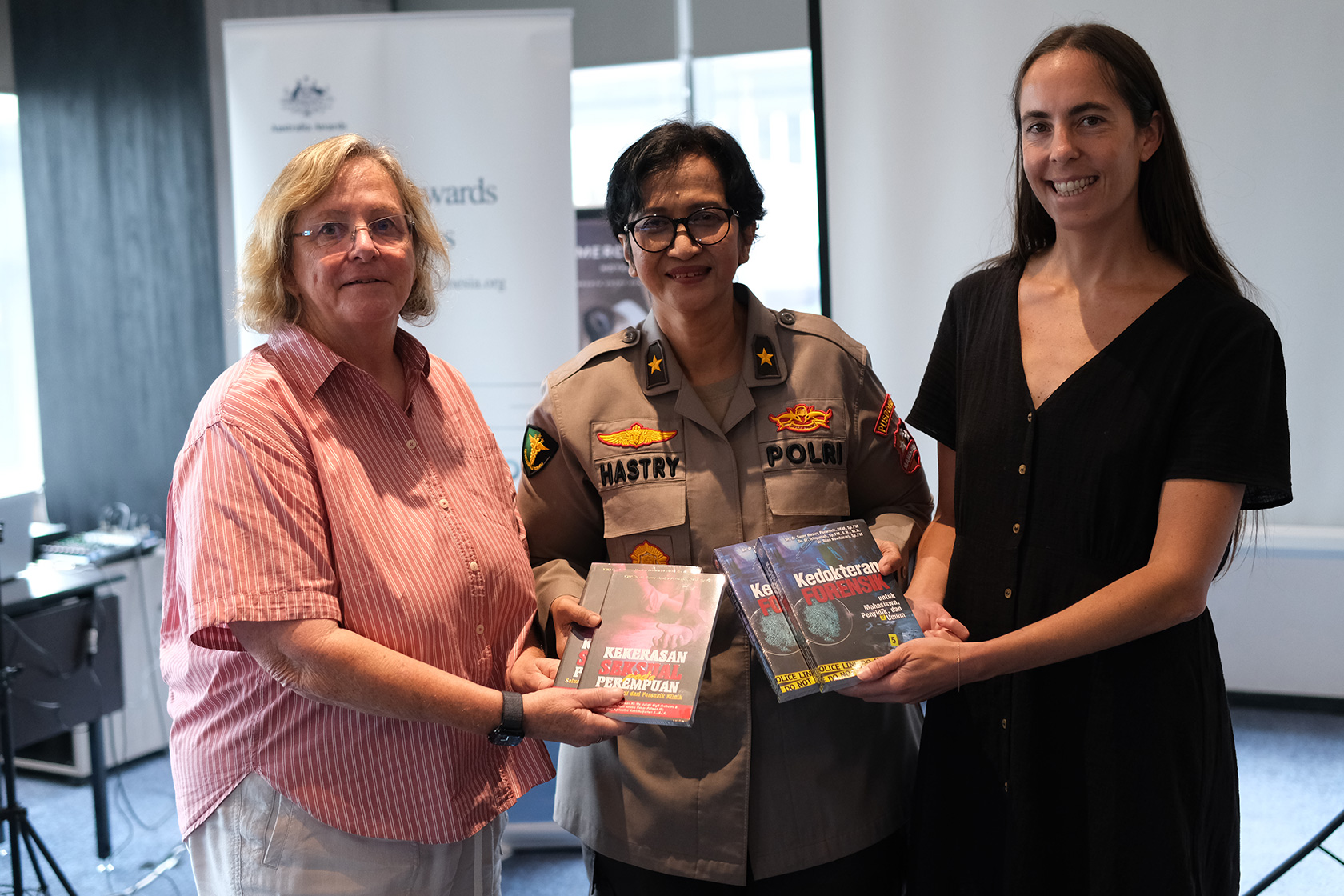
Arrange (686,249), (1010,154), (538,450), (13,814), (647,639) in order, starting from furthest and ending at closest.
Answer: (1010,154) < (13,814) < (538,450) < (686,249) < (647,639)

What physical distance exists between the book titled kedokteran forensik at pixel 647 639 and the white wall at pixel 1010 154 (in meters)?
2.57

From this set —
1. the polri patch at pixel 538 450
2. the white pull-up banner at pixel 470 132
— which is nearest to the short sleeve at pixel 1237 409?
the polri patch at pixel 538 450

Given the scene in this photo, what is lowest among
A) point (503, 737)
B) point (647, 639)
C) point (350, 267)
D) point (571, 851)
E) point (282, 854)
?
point (571, 851)

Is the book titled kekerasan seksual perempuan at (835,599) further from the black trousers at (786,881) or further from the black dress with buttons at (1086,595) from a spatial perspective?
the black trousers at (786,881)

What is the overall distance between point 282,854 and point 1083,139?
1.48m

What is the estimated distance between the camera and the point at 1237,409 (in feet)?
4.44

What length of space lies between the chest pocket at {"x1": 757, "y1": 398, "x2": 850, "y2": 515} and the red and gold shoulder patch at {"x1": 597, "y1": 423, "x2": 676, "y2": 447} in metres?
0.16

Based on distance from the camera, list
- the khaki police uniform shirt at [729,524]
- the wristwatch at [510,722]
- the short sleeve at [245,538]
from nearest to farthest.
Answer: the short sleeve at [245,538] < the wristwatch at [510,722] < the khaki police uniform shirt at [729,524]

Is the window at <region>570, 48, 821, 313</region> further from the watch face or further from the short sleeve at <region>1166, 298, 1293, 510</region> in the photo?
the watch face

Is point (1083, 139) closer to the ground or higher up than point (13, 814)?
higher up

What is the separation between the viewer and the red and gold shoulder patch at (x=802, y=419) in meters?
1.67

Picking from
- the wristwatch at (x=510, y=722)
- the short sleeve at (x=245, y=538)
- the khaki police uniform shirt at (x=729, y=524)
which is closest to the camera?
the short sleeve at (x=245, y=538)

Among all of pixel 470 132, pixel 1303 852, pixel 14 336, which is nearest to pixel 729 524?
pixel 1303 852

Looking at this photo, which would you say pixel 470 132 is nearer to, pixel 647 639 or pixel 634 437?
pixel 634 437
